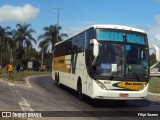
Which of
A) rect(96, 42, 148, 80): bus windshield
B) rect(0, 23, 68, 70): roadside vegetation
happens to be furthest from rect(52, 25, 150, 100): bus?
rect(0, 23, 68, 70): roadside vegetation

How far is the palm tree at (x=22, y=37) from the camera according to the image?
327 feet

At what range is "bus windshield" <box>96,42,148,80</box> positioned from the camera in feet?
52.4

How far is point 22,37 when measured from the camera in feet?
327

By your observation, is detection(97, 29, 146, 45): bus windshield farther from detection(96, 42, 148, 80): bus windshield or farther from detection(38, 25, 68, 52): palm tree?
detection(38, 25, 68, 52): palm tree

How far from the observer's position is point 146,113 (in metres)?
14.7

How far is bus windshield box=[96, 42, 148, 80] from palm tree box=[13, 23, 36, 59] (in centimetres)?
8394

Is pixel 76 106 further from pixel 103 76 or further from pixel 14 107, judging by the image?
pixel 14 107

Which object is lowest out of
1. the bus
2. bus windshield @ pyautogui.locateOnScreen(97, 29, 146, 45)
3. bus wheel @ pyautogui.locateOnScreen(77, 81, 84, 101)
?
bus wheel @ pyautogui.locateOnScreen(77, 81, 84, 101)

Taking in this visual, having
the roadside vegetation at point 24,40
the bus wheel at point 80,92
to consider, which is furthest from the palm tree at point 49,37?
the bus wheel at point 80,92

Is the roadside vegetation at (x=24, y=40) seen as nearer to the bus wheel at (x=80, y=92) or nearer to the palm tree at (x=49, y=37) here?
the palm tree at (x=49, y=37)

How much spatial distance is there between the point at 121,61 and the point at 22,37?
3355 inches

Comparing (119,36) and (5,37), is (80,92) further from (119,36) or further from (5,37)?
(5,37)

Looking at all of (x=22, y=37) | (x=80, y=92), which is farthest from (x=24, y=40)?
(x=80, y=92)

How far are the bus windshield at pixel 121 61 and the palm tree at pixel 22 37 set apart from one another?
8394cm
